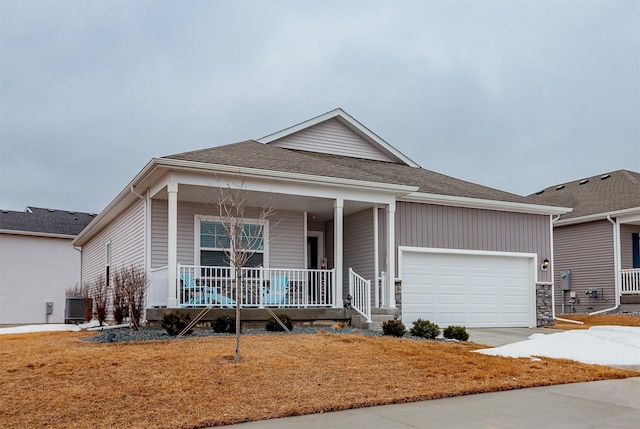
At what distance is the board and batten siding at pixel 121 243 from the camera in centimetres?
1430

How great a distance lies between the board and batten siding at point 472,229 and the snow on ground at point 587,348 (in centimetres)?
490

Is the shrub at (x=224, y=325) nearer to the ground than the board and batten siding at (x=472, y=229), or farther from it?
nearer to the ground

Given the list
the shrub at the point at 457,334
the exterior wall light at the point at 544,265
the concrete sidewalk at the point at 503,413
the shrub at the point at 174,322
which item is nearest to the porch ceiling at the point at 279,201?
the shrub at the point at 174,322

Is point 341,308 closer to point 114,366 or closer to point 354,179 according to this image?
point 354,179

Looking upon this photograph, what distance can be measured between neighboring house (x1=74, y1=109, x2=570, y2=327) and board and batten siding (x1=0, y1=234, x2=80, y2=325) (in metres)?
7.85

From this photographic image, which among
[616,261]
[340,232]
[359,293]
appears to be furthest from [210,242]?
[616,261]

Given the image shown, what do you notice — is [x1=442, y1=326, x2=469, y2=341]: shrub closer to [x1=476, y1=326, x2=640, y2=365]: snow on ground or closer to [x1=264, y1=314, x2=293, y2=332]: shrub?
[x1=476, y1=326, x2=640, y2=365]: snow on ground

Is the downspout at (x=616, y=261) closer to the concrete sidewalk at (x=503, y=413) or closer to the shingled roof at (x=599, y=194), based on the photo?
the shingled roof at (x=599, y=194)

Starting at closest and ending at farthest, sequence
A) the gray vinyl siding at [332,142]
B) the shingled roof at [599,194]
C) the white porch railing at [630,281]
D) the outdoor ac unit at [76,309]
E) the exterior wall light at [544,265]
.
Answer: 1. the exterior wall light at [544,265]
2. the gray vinyl siding at [332,142]
3. the outdoor ac unit at [76,309]
4. the white porch railing at [630,281]
5. the shingled roof at [599,194]

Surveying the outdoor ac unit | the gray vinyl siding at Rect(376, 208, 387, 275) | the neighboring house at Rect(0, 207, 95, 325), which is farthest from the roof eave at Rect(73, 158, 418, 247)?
the neighboring house at Rect(0, 207, 95, 325)

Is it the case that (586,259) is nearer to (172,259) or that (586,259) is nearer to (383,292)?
(383,292)

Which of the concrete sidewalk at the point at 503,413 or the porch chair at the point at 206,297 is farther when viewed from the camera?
the porch chair at the point at 206,297

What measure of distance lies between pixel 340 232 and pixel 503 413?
24.8 feet

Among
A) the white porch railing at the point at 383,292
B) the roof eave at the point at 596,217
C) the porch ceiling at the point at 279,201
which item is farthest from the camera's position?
the roof eave at the point at 596,217
